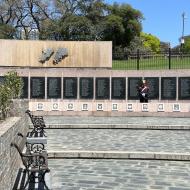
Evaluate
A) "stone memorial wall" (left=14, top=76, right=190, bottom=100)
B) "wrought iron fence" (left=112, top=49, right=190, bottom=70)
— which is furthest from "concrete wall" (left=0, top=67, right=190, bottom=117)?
"wrought iron fence" (left=112, top=49, right=190, bottom=70)

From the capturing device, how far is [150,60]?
28.8 meters

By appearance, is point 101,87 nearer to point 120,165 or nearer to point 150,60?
point 150,60

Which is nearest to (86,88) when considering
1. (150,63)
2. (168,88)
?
(168,88)

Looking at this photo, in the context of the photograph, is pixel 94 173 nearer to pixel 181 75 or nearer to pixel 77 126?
pixel 77 126

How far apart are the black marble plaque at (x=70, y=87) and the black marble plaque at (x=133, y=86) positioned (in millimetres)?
2548

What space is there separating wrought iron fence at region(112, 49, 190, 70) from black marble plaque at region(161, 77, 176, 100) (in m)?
3.37

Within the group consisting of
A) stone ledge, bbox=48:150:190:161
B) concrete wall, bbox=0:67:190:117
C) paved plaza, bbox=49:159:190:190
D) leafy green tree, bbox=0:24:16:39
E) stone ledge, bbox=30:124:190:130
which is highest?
leafy green tree, bbox=0:24:16:39

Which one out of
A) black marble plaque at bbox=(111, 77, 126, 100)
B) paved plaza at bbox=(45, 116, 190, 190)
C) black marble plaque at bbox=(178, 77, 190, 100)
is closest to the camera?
paved plaza at bbox=(45, 116, 190, 190)

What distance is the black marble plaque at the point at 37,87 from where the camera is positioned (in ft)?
79.3

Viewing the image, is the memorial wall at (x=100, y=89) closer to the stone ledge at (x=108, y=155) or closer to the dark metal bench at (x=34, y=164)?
the stone ledge at (x=108, y=155)

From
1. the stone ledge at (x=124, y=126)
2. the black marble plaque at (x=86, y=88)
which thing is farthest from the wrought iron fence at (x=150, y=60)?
the stone ledge at (x=124, y=126)

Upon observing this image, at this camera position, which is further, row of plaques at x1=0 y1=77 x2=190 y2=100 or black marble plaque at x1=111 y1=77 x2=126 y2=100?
black marble plaque at x1=111 y1=77 x2=126 y2=100

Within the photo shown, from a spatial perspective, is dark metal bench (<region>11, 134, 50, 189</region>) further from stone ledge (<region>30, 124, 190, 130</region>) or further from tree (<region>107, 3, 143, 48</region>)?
tree (<region>107, 3, 143, 48</region>)

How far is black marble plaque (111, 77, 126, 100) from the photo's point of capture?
24.0m
